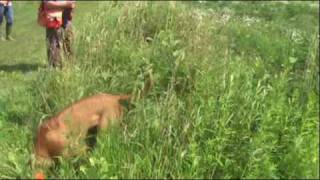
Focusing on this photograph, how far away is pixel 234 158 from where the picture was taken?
5.50 m

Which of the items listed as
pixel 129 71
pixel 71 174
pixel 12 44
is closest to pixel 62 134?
pixel 71 174

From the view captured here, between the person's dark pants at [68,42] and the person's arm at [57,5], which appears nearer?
the person's dark pants at [68,42]

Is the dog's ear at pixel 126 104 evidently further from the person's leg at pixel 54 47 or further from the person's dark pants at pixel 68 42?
the person's leg at pixel 54 47

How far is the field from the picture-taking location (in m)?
5.39

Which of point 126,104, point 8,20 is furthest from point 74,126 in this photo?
point 8,20

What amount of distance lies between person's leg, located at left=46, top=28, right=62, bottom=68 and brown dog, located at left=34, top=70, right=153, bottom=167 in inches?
85.1

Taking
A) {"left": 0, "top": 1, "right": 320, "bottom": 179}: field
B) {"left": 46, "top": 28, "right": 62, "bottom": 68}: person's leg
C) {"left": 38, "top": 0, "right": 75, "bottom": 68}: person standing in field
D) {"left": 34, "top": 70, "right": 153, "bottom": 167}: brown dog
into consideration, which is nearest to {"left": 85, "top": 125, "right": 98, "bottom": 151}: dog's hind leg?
{"left": 34, "top": 70, "right": 153, "bottom": 167}: brown dog

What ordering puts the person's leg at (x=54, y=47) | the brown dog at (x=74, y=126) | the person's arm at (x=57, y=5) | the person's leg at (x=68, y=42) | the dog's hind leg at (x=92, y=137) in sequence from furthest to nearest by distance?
1. the person's arm at (x=57, y=5)
2. the person's leg at (x=54, y=47)
3. the person's leg at (x=68, y=42)
4. the dog's hind leg at (x=92, y=137)
5. the brown dog at (x=74, y=126)

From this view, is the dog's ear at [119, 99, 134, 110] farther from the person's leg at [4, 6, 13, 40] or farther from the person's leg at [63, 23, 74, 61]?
the person's leg at [4, 6, 13, 40]

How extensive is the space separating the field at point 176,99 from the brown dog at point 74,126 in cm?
13

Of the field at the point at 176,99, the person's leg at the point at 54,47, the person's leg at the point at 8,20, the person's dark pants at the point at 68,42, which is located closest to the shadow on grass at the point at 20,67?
the field at the point at 176,99

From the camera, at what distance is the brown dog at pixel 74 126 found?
567cm

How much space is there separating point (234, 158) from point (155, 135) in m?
0.64

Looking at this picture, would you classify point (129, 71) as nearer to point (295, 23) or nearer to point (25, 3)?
point (295, 23)
